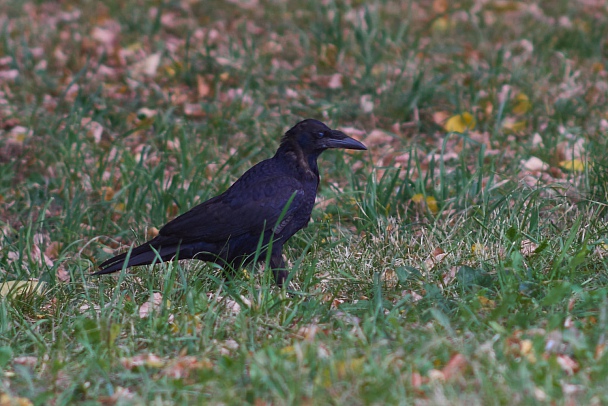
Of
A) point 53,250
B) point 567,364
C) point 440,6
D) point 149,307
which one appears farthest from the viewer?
point 440,6

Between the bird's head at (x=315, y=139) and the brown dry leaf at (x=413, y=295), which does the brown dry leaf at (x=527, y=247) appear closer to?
the brown dry leaf at (x=413, y=295)

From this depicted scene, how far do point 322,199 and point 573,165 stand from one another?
1614 mm

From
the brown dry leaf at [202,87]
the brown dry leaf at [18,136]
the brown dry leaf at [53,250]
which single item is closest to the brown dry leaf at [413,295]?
the brown dry leaf at [53,250]

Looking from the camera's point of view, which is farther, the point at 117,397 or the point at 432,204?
the point at 432,204

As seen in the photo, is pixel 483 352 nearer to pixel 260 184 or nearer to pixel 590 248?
pixel 590 248

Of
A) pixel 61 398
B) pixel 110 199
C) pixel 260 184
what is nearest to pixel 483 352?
pixel 61 398

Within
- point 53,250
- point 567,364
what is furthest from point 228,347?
point 53,250

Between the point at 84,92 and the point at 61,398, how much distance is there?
4938mm

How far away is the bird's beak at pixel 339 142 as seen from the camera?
16.5ft

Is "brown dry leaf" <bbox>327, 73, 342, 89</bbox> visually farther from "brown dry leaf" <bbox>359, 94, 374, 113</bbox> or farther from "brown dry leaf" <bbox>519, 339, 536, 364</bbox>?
"brown dry leaf" <bbox>519, 339, 536, 364</bbox>

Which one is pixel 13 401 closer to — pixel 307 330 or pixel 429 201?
pixel 307 330

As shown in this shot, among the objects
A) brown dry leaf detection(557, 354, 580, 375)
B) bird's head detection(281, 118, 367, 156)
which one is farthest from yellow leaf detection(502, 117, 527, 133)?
brown dry leaf detection(557, 354, 580, 375)

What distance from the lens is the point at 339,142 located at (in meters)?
5.09

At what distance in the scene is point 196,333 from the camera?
359cm
